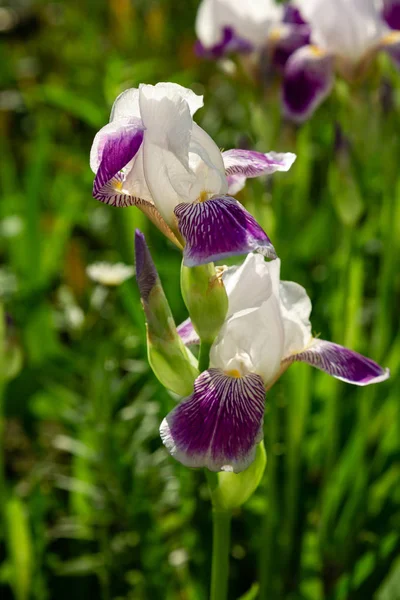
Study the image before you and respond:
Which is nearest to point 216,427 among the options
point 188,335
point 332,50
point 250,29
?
point 188,335

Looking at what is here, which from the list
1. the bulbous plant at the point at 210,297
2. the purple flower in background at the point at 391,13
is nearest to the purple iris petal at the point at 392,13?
the purple flower in background at the point at 391,13

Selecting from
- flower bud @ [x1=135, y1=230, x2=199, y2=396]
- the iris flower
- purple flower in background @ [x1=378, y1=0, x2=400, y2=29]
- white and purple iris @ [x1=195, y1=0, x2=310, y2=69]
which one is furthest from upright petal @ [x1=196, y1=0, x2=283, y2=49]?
flower bud @ [x1=135, y1=230, x2=199, y2=396]

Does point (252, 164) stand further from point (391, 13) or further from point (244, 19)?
point (244, 19)

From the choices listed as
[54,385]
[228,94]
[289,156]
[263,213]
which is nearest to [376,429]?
[263,213]

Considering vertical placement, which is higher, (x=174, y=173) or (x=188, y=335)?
(x=174, y=173)

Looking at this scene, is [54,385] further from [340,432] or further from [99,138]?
[99,138]

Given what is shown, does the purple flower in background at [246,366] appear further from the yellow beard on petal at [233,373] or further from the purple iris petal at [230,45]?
the purple iris petal at [230,45]

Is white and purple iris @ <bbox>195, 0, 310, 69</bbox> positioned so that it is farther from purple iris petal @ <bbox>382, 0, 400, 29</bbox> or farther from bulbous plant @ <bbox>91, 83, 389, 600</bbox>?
bulbous plant @ <bbox>91, 83, 389, 600</bbox>
